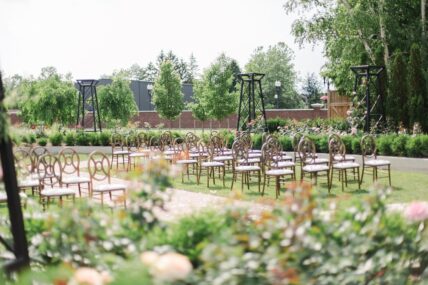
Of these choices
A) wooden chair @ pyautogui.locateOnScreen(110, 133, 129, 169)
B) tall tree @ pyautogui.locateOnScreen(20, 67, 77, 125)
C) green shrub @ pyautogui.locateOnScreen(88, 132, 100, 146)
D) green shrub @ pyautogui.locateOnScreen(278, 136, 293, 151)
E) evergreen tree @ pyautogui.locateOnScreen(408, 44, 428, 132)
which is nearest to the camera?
wooden chair @ pyautogui.locateOnScreen(110, 133, 129, 169)

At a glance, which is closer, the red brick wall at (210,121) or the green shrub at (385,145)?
the green shrub at (385,145)

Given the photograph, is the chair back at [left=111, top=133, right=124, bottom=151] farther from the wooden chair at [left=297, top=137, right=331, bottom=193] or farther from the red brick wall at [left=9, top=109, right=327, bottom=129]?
the red brick wall at [left=9, top=109, right=327, bottom=129]

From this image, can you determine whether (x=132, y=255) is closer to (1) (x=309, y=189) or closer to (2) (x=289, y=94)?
(1) (x=309, y=189)

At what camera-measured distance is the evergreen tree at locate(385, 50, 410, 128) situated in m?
17.1

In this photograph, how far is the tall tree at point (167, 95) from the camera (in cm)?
3070

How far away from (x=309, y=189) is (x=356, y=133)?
11.8 metres

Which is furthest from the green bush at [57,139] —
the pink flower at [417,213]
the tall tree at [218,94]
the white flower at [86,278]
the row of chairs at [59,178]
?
the white flower at [86,278]

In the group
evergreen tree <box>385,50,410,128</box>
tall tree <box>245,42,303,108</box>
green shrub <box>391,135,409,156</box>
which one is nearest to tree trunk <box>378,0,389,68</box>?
evergreen tree <box>385,50,410,128</box>

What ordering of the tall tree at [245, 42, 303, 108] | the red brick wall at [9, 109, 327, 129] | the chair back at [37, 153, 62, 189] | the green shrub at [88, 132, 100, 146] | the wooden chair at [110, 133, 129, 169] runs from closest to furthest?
1. the chair back at [37, 153, 62, 189]
2. the wooden chair at [110, 133, 129, 169]
3. the green shrub at [88, 132, 100, 146]
4. the red brick wall at [9, 109, 327, 129]
5. the tall tree at [245, 42, 303, 108]

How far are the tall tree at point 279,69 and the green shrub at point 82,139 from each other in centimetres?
3970

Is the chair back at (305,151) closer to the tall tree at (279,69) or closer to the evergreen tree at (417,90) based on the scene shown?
the evergreen tree at (417,90)

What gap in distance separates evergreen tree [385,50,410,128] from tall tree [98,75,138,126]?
10.4m

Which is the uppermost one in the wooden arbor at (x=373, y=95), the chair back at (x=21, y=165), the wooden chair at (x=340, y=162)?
the wooden arbor at (x=373, y=95)

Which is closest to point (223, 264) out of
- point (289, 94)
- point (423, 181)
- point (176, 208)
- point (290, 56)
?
point (176, 208)
